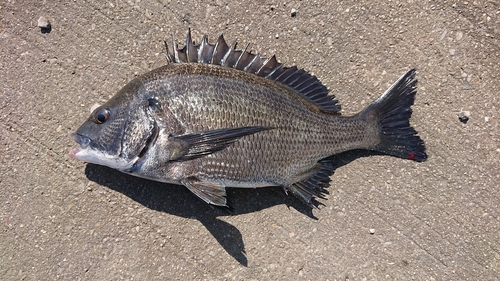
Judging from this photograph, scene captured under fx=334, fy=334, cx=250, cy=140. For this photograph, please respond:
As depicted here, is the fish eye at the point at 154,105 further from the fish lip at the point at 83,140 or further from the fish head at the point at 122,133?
the fish lip at the point at 83,140

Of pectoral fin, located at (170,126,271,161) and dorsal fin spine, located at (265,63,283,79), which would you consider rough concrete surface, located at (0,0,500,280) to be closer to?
dorsal fin spine, located at (265,63,283,79)

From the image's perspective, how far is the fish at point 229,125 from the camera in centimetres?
221

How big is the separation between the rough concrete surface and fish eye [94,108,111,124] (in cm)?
47

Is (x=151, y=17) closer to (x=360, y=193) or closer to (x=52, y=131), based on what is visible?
(x=52, y=131)

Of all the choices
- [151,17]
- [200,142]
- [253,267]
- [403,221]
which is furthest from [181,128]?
[403,221]

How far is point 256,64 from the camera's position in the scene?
2.43 metres

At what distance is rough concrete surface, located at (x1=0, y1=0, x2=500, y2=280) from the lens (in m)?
2.64

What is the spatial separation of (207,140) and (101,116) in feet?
2.41

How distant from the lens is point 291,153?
2385 millimetres

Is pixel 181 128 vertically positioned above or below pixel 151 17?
below

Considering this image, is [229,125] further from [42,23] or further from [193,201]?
[42,23]

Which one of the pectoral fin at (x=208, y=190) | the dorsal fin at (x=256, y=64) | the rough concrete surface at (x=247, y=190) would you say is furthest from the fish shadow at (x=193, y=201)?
the dorsal fin at (x=256, y=64)

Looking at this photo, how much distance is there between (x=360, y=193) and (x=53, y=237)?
8.10 ft

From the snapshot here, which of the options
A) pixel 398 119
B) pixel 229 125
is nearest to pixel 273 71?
pixel 229 125
